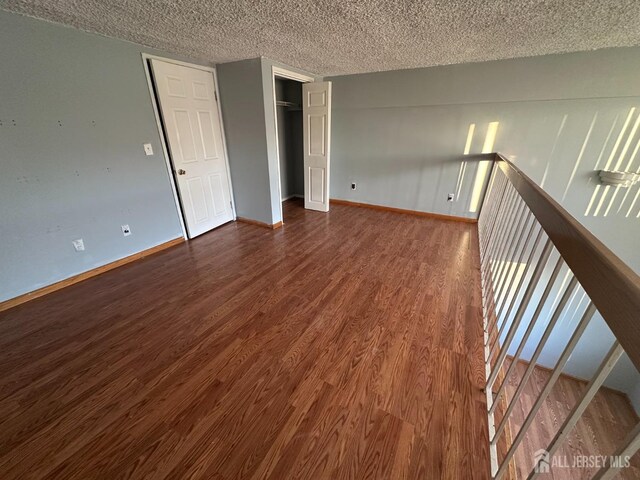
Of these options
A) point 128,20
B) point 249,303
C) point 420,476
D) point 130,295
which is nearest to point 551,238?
point 420,476

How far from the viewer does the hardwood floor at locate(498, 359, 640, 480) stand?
183 centimetres

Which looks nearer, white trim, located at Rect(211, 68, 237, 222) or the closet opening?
white trim, located at Rect(211, 68, 237, 222)

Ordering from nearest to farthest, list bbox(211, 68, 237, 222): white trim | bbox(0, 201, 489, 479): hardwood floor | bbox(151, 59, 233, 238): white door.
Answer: bbox(0, 201, 489, 479): hardwood floor, bbox(151, 59, 233, 238): white door, bbox(211, 68, 237, 222): white trim

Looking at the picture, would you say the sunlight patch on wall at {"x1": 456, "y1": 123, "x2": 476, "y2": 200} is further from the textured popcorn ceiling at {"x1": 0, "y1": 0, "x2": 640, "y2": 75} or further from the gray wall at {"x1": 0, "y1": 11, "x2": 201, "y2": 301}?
the gray wall at {"x1": 0, "y1": 11, "x2": 201, "y2": 301}

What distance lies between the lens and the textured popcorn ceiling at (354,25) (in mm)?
1812

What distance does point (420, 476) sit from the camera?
1114mm

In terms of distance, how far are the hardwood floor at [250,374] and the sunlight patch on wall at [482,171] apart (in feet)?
5.67

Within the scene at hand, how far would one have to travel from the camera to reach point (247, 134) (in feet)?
11.3

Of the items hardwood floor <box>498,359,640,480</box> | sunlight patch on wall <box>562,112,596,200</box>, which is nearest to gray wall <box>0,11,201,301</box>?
hardwood floor <box>498,359,640,480</box>

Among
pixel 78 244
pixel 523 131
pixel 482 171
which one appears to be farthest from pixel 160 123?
pixel 523 131

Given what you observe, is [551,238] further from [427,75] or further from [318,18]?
[427,75]

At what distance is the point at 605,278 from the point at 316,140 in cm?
389

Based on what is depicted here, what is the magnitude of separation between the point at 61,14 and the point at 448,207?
15.6ft

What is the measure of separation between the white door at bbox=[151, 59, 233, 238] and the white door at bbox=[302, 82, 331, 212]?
1.32 metres
